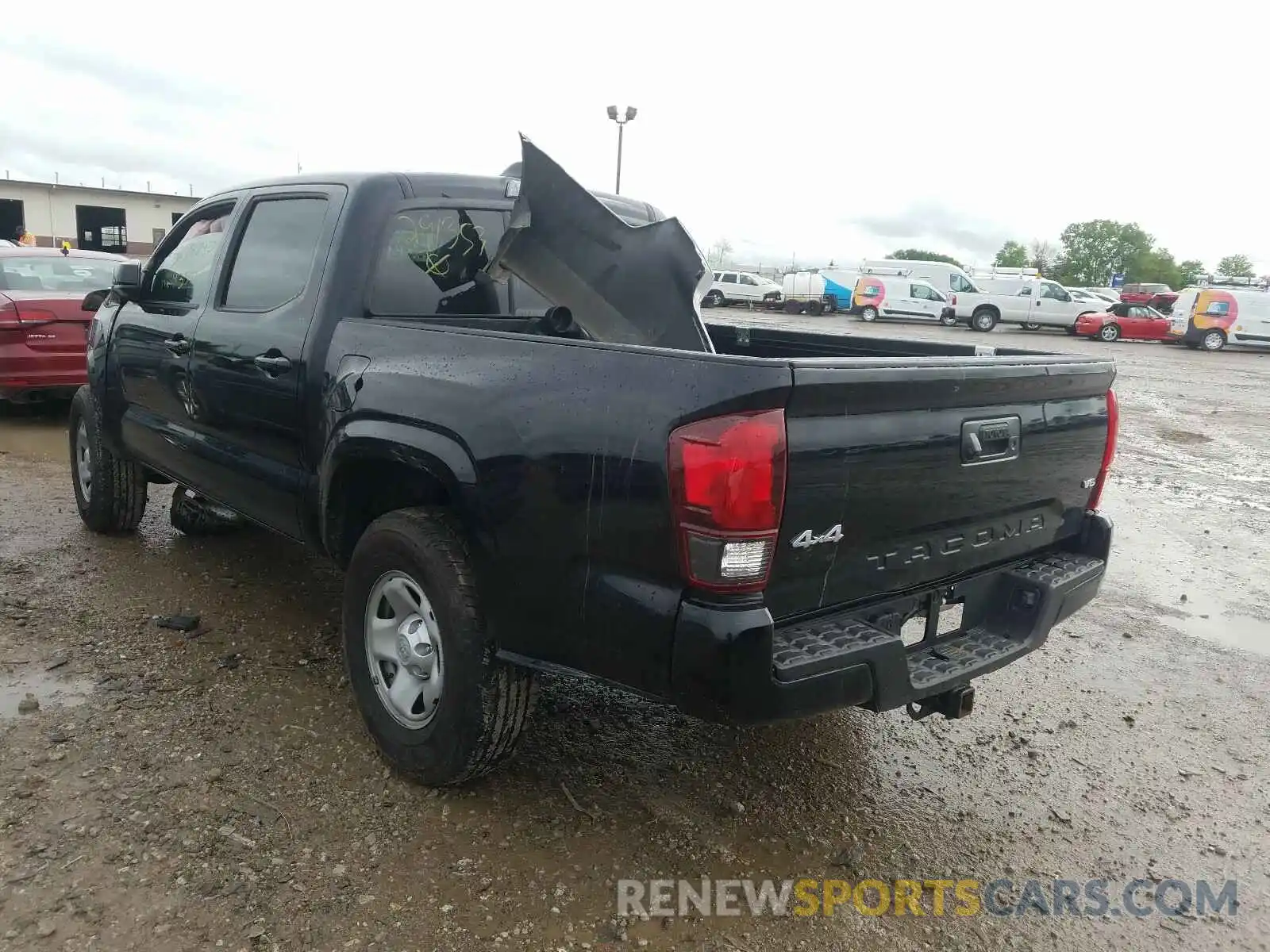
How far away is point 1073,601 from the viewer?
10.0ft

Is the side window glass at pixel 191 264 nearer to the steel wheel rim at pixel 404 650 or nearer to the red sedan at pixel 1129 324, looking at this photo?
the steel wheel rim at pixel 404 650

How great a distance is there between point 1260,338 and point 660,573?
3344cm

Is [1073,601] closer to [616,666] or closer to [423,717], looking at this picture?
[616,666]

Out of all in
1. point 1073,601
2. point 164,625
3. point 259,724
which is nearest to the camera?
point 1073,601

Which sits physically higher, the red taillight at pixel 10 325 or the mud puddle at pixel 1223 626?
the red taillight at pixel 10 325

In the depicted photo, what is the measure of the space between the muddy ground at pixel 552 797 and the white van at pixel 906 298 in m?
32.0

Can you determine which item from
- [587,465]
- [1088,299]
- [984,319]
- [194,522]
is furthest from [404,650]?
[1088,299]

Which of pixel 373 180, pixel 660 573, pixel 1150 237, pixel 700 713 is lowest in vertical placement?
pixel 700 713

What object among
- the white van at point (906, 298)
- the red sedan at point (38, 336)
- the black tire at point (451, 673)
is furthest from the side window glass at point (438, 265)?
the white van at point (906, 298)

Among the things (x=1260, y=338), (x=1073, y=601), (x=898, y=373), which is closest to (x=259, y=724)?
(x=898, y=373)

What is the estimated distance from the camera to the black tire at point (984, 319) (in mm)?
34562

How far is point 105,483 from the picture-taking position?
526cm

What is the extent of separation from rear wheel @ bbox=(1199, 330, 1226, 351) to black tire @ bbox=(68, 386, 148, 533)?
3211 cm

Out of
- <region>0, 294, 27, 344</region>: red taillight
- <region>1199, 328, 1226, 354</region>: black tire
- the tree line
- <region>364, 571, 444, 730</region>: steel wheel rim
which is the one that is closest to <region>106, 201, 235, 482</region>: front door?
<region>364, 571, 444, 730</region>: steel wheel rim
